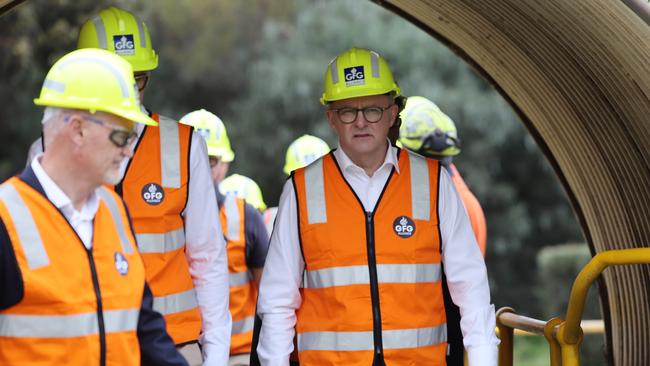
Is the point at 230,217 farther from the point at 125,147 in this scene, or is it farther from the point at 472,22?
the point at 125,147

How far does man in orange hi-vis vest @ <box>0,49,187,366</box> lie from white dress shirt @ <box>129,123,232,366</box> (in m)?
1.78

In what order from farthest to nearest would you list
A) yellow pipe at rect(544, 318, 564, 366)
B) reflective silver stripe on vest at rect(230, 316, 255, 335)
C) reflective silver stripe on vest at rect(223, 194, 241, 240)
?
reflective silver stripe on vest at rect(230, 316, 255, 335)
reflective silver stripe on vest at rect(223, 194, 241, 240)
yellow pipe at rect(544, 318, 564, 366)

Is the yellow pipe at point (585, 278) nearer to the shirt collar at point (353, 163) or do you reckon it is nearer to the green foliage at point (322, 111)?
the shirt collar at point (353, 163)

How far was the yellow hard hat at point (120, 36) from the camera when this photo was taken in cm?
670

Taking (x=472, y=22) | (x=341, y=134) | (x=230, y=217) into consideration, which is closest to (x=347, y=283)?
(x=341, y=134)

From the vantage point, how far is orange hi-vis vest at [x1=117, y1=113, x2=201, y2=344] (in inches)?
256

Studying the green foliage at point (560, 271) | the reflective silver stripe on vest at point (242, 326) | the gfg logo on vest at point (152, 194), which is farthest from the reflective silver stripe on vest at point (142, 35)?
the green foliage at point (560, 271)

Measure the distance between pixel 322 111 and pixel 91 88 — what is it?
19502 mm

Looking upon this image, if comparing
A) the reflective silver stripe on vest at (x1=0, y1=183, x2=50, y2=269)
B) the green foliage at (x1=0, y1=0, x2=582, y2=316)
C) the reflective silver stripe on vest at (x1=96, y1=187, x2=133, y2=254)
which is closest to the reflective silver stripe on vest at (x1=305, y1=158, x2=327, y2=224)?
the reflective silver stripe on vest at (x1=96, y1=187, x2=133, y2=254)

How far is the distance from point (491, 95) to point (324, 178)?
17754 millimetres

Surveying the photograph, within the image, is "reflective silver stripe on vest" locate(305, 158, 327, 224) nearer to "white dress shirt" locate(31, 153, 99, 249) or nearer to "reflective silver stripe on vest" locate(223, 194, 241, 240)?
"white dress shirt" locate(31, 153, 99, 249)

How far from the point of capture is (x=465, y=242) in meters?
6.64

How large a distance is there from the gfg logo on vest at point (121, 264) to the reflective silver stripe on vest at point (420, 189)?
2151 millimetres

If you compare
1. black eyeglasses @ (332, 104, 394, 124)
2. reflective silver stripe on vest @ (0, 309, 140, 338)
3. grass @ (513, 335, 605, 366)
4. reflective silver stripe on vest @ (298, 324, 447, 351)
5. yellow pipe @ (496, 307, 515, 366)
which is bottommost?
grass @ (513, 335, 605, 366)
